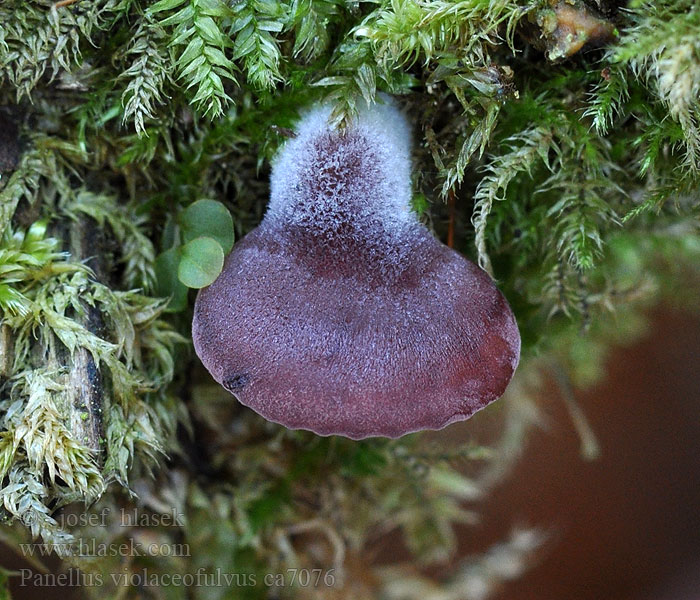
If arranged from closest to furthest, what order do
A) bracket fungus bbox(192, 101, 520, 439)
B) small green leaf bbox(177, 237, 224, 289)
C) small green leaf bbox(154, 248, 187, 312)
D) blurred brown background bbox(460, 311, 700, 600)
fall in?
bracket fungus bbox(192, 101, 520, 439), small green leaf bbox(177, 237, 224, 289), small green leaf bbox(154, 248, 187, 312), blurred brown background bbox(460, 311, 700, 600)

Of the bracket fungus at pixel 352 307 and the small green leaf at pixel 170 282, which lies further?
the small green leaf at pixel 170 282

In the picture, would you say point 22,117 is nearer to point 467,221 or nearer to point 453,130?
point 453,130

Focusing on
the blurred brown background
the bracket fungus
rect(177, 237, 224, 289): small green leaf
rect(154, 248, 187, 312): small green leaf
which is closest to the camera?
the bracket fungus

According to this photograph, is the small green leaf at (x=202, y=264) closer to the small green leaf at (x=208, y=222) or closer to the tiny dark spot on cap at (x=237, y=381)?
the small green leaf at (x=208, y=222)

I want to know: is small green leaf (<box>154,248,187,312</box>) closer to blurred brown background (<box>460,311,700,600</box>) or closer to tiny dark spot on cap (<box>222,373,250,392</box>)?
tiny dark spot on cap (<box>222,373,250,392</box>)

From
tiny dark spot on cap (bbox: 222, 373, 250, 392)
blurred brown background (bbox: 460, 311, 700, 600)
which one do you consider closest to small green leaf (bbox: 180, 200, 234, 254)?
tiny dark spot on cap (bbox: 222, 373, 250, 392)

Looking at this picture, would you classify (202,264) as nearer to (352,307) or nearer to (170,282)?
(170,282)

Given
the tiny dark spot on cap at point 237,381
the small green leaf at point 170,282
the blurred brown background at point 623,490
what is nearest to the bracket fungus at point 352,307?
the tiny dark spot on cap at point 237,381

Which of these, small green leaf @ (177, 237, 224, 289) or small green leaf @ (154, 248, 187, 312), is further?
small green leaf @ (154, 248, 187, 312)

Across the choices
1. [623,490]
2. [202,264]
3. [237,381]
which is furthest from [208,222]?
[623,490]
